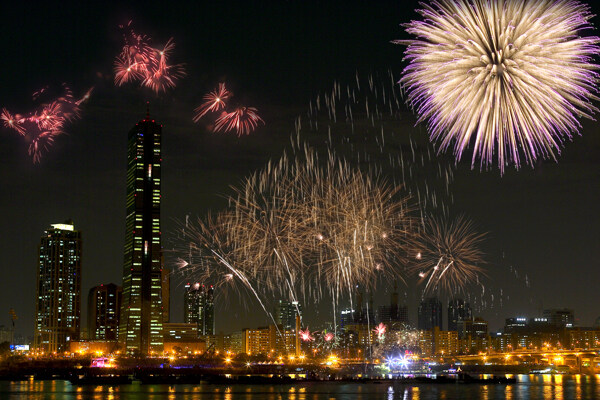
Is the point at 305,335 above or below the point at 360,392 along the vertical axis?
above

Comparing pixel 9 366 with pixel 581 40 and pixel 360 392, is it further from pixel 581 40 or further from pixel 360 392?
pixel 581 40

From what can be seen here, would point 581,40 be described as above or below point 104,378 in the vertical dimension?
above

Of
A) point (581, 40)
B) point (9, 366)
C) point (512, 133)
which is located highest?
point (581, 40)

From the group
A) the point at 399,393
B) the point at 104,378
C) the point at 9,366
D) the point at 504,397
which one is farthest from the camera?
the point at 9,366

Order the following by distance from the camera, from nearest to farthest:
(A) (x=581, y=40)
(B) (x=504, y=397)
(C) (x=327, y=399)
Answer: (A) (x=581, y=40) → (C) (x=327, y=399) → (B) (x=504, y=397)

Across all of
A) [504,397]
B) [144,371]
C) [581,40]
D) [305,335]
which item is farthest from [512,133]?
[144,371]

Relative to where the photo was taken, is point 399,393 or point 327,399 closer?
point 327,399

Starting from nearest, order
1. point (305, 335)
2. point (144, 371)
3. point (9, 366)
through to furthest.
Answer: point (305, 335)
point (144, 371)
point (9, 366)

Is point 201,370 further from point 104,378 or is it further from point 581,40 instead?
point 581,40

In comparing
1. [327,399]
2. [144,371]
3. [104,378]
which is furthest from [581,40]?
[144,371]
